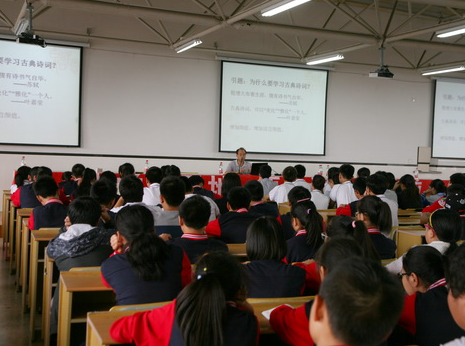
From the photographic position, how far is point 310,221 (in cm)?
333

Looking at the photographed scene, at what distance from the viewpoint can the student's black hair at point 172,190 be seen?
4.01 m

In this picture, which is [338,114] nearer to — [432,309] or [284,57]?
[284,57]

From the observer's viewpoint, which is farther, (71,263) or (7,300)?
(7,300)

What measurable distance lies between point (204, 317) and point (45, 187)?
3.13 metres

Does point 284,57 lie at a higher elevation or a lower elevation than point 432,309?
higher

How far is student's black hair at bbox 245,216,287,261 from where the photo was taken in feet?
8.10

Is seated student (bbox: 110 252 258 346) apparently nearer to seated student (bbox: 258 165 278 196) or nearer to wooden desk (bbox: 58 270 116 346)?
wooden desk (bbox: 58 270 116 346)

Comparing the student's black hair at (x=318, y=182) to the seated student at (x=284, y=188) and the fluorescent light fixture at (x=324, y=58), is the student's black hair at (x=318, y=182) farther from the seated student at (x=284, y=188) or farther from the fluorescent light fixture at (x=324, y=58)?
the fluorescent light fixture at (x=324, y=58)

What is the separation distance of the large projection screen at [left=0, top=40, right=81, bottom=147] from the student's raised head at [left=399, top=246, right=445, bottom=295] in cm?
774

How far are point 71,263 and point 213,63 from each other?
299 inches

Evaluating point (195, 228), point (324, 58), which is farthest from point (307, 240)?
point (324, 58)

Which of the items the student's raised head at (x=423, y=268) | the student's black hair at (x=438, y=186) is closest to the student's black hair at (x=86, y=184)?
the student's raised head at (x=423, y=268)

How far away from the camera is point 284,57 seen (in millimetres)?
10484

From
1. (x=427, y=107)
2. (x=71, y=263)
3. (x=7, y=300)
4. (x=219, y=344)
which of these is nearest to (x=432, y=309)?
(x=219, y=344)
